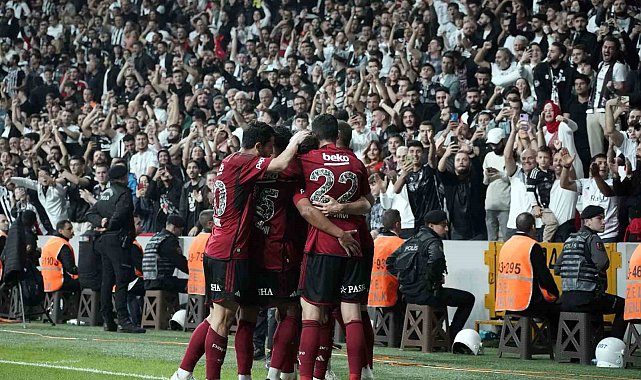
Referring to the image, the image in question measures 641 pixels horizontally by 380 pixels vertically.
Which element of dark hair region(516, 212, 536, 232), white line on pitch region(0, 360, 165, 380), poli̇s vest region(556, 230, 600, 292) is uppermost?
dark hair region(516, 212, 536, 232)

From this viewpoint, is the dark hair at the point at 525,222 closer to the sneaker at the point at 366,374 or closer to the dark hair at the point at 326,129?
the sneaker at the point at 366,374

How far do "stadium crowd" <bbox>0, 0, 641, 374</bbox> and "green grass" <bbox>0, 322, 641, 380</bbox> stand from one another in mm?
1906

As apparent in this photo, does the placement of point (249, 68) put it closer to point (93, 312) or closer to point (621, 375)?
point (93, 312)

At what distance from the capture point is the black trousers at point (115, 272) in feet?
53.0

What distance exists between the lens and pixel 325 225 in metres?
9.34

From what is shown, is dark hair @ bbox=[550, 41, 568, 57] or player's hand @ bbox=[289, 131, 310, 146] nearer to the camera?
player's hand @ bbox=[289, 131, 310, 146]

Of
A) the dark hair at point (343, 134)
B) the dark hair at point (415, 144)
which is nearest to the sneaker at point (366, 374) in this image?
the dark hair at point (343, 134)

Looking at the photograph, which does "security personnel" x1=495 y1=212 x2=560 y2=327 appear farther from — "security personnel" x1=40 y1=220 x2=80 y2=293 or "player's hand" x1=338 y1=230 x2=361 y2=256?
"security personnel" x1=40 y1=220 x2=80 y2=293

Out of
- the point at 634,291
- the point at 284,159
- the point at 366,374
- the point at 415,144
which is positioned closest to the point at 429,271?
the point at 634,291

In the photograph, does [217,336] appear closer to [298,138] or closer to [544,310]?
[298,138]

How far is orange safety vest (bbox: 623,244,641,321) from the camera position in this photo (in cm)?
1209

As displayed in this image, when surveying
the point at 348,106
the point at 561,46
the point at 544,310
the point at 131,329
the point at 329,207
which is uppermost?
the point at 561,46

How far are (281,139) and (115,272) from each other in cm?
677

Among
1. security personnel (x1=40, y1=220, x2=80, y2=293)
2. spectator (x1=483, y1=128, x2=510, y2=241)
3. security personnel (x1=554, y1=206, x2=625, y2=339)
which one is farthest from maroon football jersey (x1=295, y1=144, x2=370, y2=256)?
security personnel (x1=40, y1=220, x2=80, y2=293)
